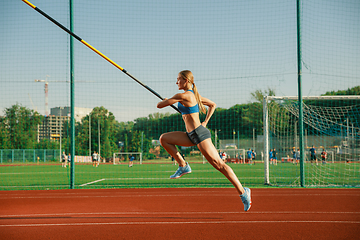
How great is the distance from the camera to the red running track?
691cm

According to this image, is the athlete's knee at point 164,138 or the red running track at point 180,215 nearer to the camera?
the athlete's knee at point 164,138

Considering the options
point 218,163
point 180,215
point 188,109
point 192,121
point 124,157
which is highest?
point 188,109

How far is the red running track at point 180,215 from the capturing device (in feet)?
22.7

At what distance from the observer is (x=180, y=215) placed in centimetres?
888

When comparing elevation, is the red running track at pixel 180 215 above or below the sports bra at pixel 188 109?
below

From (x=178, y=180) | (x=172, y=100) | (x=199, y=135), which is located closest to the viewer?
(x=172, y=100)

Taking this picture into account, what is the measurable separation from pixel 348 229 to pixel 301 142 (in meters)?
7.61

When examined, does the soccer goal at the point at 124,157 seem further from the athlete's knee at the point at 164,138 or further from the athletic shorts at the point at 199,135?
the athletic shorts at the point at 199,135

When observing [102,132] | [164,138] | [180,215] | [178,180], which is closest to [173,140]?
[164,138]

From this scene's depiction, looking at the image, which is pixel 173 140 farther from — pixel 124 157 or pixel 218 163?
pixel 124 157

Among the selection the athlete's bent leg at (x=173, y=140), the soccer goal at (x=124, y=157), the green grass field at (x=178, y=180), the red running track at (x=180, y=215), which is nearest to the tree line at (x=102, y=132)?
the soccer goal at (x=124, y=157)

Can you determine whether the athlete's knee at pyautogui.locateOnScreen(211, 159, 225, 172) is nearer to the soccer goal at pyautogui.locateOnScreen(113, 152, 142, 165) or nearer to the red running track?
the red running track

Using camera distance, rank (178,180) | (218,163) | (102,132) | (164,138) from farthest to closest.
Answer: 1. (102,132)
2. (178,180)
3. (164,138)
4. (218,163)

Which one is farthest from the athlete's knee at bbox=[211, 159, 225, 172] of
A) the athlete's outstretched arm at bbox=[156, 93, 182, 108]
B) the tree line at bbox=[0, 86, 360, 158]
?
the tree line at bbox=[0, 86, 360, 158]
